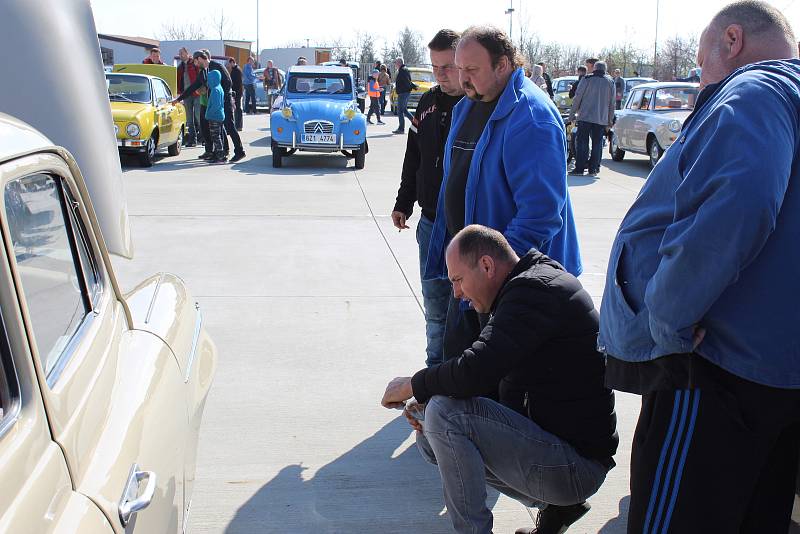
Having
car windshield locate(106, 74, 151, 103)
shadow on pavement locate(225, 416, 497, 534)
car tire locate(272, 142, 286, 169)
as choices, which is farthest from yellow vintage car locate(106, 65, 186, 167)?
shadow on pavement locate(225, 416, 497, 534)

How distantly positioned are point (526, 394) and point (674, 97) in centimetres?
1410

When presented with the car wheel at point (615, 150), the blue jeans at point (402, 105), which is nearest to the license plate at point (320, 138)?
the car wheel at point (615, 150)

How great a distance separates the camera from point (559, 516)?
114 inches

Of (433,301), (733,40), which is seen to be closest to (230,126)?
(433,301)

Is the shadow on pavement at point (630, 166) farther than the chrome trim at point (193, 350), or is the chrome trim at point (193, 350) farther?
the shadow on pavement at point (630, 166)

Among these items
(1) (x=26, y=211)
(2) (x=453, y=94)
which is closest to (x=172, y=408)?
(1) (x=26, y=211)

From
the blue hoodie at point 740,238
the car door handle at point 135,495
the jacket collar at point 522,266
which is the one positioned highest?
the blue hoodie at point 740,238

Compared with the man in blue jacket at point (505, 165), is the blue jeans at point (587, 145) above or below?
below

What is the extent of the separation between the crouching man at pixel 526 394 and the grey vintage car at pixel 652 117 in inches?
483

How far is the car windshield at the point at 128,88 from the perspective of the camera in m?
14.0

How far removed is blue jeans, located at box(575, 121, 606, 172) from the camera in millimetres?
13586

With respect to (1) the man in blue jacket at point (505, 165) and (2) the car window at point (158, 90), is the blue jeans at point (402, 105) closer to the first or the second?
(2) the car window at point (158, 90)

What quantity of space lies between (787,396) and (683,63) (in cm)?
4987

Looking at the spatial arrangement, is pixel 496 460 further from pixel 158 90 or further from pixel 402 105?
pixel 402 105
